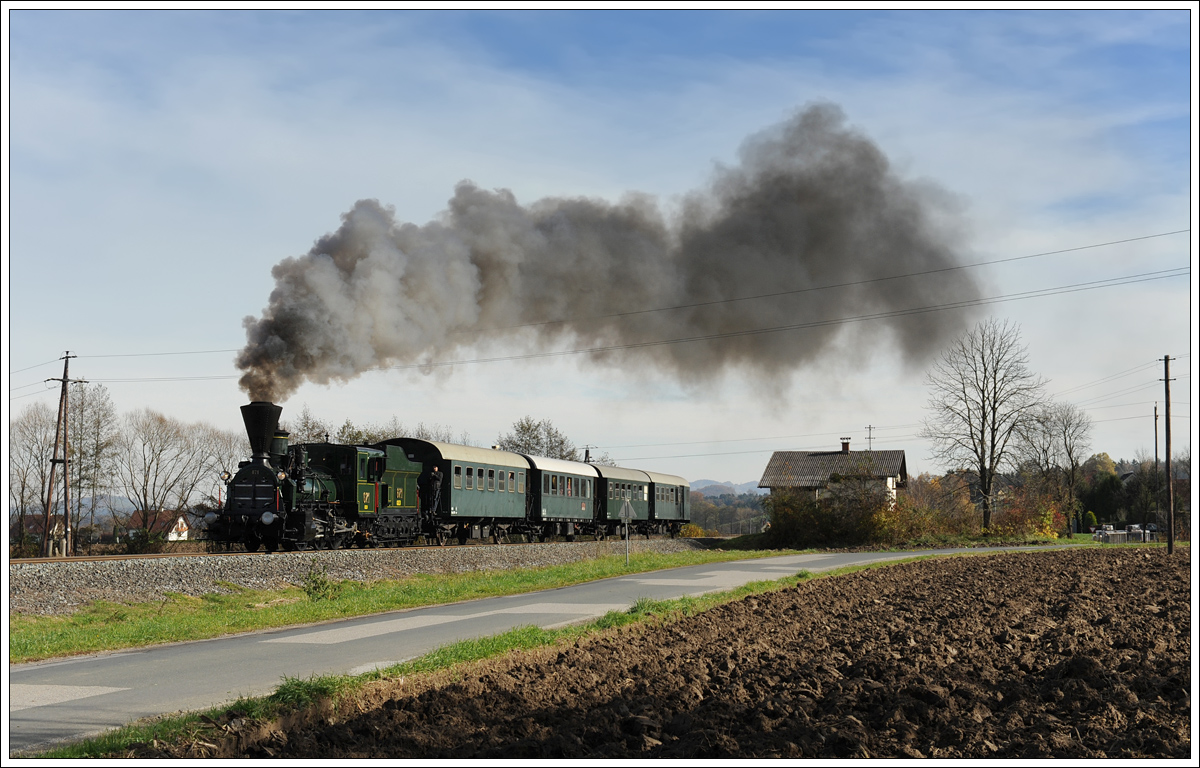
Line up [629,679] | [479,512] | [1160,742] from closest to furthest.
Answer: [1160,742] < [629,679] < [479,512]

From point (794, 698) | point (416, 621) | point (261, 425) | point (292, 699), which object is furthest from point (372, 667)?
point (261, 425)

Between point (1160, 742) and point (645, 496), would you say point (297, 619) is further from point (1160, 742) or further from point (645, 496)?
point (645, 496)

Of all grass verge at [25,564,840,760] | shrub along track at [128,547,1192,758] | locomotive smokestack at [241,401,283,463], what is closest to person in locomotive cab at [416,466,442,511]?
locomotive smokestack at [241,401,283,463]

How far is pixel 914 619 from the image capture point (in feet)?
39.6

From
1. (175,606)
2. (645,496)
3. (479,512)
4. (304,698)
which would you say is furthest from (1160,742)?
(645,496)

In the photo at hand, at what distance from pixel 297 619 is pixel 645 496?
2865cm

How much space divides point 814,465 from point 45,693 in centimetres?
5095

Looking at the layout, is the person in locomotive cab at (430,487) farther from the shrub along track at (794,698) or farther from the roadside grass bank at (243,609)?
the shrub along track at (794,698)

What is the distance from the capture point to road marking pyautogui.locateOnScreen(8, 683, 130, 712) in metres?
7.79

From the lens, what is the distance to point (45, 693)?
826 cm

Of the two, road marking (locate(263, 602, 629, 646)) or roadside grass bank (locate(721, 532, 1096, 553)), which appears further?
roadside grass bank (locate(721, 532, 1096, 553))

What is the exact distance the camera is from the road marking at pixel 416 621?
38.3 ft

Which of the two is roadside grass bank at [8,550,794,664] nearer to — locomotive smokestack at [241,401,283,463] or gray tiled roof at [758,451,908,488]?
locomotive smokestack at [241,401,283,463]

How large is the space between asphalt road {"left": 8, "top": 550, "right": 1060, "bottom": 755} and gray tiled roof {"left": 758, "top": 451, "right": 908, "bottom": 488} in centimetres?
3927
